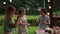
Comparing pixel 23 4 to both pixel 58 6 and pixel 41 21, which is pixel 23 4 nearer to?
pixel 58 6

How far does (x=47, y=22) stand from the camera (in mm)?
4633

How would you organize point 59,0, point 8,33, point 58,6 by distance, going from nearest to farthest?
point 8,33, point 58,6, point 59,0

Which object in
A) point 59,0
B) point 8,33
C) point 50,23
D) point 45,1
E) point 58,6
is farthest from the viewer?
point 45,1

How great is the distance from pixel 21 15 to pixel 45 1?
22.1ft

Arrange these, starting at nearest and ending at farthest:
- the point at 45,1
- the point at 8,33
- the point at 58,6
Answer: the point at 8,33 → the point at 58,6 → the point at 45,1

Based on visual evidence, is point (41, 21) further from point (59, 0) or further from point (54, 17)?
point (59, 0)

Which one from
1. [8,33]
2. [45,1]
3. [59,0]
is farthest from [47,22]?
[45,1]

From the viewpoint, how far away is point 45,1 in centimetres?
1131

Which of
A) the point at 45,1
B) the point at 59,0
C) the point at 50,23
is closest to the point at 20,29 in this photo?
the point at 50,23

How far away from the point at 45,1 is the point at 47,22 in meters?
6.74

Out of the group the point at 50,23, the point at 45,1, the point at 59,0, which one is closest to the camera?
the point at 50,23

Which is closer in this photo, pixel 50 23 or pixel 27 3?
pixel 50 23

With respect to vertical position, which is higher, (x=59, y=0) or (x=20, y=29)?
(x=59, y=0)

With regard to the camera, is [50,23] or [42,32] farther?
[50,23]
